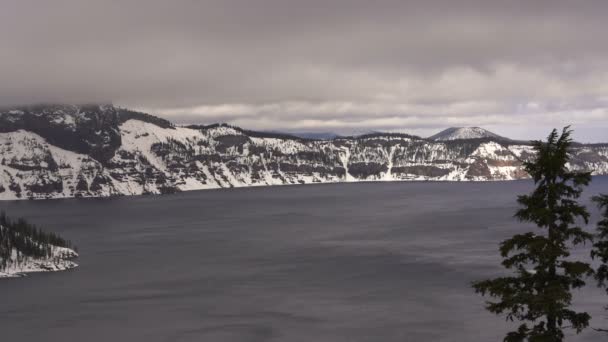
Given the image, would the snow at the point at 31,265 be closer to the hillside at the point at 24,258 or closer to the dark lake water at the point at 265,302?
the hillside at the point at 24,258

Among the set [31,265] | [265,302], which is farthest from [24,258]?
[265,302]

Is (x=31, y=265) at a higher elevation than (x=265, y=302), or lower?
lower

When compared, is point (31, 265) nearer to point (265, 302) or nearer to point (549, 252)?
point (265, 302)

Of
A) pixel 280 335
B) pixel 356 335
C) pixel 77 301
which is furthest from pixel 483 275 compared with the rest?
pixel 77 301

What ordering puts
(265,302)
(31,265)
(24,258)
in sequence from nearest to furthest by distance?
(265,302) → (31,265) → (24,258)

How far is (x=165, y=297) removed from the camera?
488 feet

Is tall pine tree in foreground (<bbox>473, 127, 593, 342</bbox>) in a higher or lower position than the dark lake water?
higher

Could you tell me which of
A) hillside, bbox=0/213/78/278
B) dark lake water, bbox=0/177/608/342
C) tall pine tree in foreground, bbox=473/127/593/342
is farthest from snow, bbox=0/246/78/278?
tall pine tree in foreground, bbox=473/127/593/342

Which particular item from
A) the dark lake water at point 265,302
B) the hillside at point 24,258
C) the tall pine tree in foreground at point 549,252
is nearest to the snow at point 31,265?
the hillside at point 24,258

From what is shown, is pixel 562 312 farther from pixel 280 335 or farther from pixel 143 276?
pixel 143 276

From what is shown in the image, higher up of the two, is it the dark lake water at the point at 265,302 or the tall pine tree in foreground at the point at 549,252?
the tall pine tree in foreground at the point at 549,252

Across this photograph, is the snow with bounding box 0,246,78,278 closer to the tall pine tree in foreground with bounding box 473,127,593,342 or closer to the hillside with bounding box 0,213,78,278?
the hillside with bounding box 0,213,78,278

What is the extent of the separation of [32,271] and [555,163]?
191 meters

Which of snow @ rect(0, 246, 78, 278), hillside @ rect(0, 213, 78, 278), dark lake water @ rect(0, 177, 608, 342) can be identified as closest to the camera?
dark lake water @ rect(0, 177, 608, 342)
